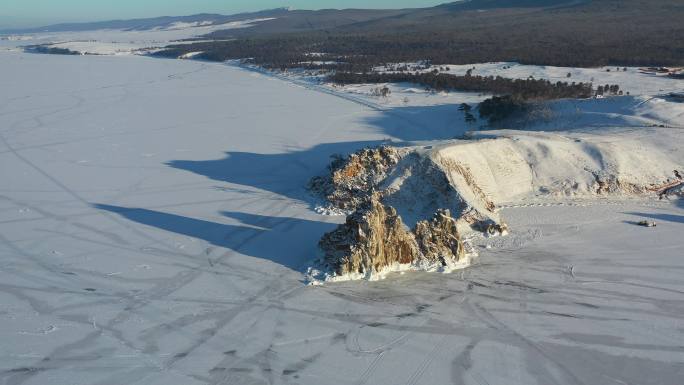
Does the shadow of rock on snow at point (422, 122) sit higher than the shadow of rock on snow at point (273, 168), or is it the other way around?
the shadow of rock on snow at point (422, 122)

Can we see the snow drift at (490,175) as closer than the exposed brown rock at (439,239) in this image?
No

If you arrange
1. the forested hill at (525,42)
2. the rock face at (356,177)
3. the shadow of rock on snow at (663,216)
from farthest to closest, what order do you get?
the forested hill at (525,42)
the rock face at (356,177)
the shadow of rock on snow at (663,216)

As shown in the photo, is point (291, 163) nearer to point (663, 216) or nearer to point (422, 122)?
point (422, 122)

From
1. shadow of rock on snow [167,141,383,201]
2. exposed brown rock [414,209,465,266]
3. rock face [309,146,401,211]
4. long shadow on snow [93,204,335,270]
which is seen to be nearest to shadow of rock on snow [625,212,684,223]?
exposed brown rock [414,209,465,266]

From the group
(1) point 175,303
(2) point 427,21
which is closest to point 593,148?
(1) point 175,303

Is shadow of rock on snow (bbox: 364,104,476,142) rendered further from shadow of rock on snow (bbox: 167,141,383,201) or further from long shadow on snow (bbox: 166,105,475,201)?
shadow of rock on snow (bbox: 167,141,383,201)

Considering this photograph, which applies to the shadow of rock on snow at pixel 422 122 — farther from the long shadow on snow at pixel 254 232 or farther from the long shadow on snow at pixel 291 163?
the long shadow on snow at pixel 254 232

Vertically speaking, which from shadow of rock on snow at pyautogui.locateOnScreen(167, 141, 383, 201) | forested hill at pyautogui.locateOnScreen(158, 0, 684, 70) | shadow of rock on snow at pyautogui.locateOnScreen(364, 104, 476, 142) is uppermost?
forested hill at pyautogui.locateOnScreen(158, 0, 684, 70)

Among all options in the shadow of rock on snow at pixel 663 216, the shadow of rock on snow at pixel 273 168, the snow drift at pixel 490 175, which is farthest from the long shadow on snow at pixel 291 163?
the shadow of rock on snow at pixel 663 216
